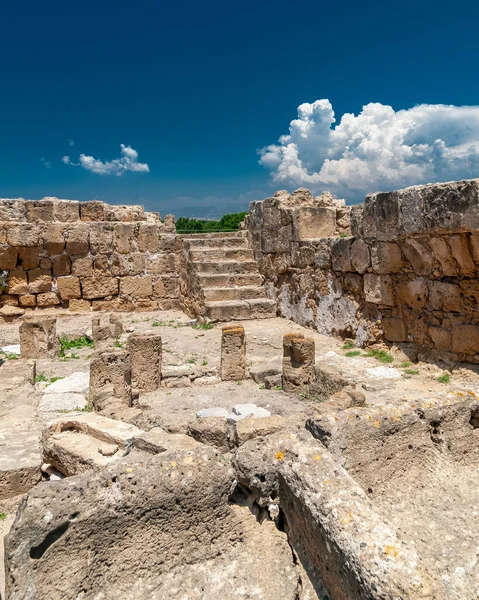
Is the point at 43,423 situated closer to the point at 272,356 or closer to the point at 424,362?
the point at 272,356

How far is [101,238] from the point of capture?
36.1 feet

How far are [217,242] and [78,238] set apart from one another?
317cm

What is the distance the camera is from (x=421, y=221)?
19.3 feet

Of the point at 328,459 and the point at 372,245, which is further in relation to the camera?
the point at 372,245

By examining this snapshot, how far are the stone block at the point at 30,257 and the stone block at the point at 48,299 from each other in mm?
658

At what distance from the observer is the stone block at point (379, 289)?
6.68 metres

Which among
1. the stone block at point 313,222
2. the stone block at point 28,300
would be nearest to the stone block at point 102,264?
the stone block at point 28,300

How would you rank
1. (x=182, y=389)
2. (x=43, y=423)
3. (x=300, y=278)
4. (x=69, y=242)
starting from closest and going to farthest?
(x=43, y=423) < (x=182, y=389) < (x=300, y=278) < (x=69, y=242)

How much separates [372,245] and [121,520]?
555cm

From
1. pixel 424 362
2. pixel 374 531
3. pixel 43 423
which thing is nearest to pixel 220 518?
pixel 374 531

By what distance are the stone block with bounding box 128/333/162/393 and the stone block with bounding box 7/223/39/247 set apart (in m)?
5.90

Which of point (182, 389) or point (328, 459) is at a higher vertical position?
point (328, 459)

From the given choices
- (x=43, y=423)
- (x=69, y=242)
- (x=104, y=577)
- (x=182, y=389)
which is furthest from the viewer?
(x=69, y=242)

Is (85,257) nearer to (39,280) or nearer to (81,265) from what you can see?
(81,265)
